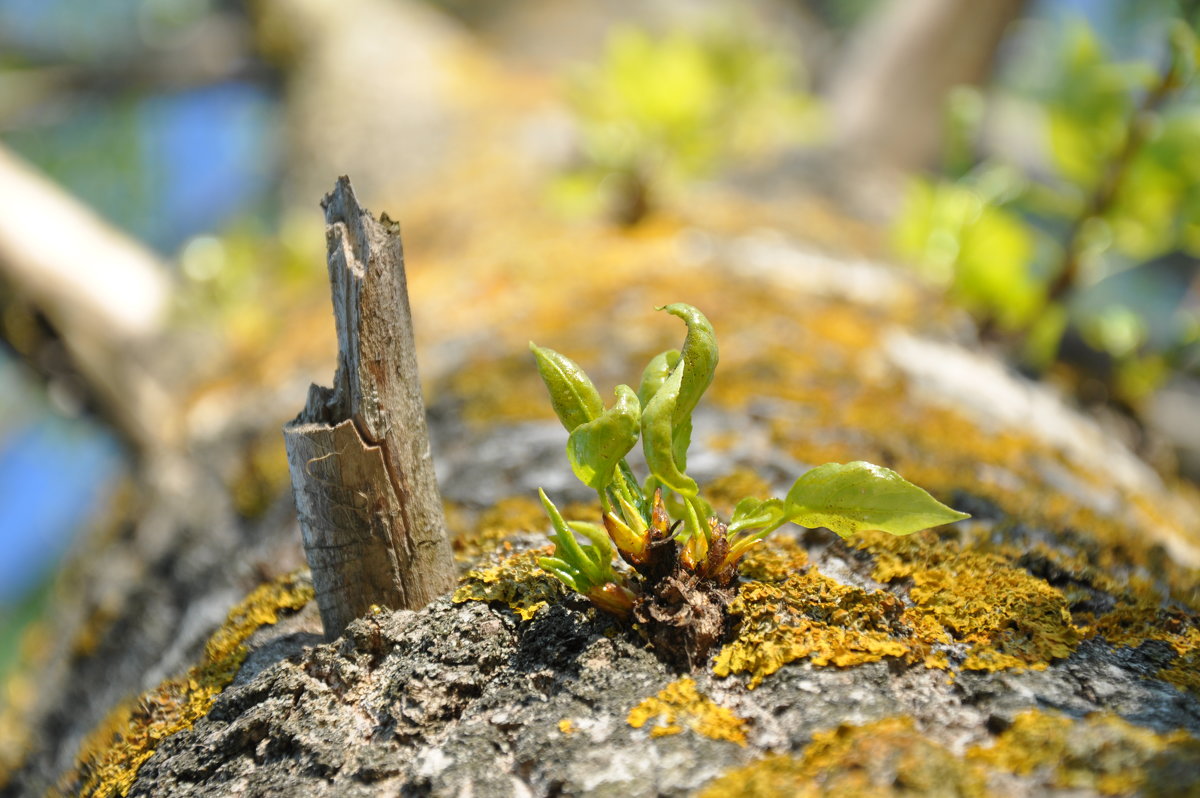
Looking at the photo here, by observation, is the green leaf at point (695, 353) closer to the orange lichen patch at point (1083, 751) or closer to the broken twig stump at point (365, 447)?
the broken twig stump at point (365, 447)

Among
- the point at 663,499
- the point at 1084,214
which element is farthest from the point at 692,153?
the point at 663,499

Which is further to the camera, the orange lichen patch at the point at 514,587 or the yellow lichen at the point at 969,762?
the orange lichen patch at the point at 514,587

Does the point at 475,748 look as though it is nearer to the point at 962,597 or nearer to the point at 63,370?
the point at 962,597

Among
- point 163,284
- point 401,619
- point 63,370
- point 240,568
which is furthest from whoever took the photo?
point 163,284

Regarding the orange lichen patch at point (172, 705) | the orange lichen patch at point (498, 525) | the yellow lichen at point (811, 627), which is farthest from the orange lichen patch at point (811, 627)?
the orange lichen patch at point (172, 705)

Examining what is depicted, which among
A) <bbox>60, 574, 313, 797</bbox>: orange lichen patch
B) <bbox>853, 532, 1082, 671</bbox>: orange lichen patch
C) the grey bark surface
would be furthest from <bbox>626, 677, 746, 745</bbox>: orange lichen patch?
<bbox>60, 574, 313, 797</bbox>: orange lichen patch

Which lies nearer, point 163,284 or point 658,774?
point 658,774

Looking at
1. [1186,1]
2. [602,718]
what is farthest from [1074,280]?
[602,718]

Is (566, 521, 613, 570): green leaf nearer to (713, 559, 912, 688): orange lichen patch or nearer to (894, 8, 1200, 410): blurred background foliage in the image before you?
(713, 559, 912, 688): orange lichen patch

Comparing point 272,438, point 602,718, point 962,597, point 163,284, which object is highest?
point 163,284
